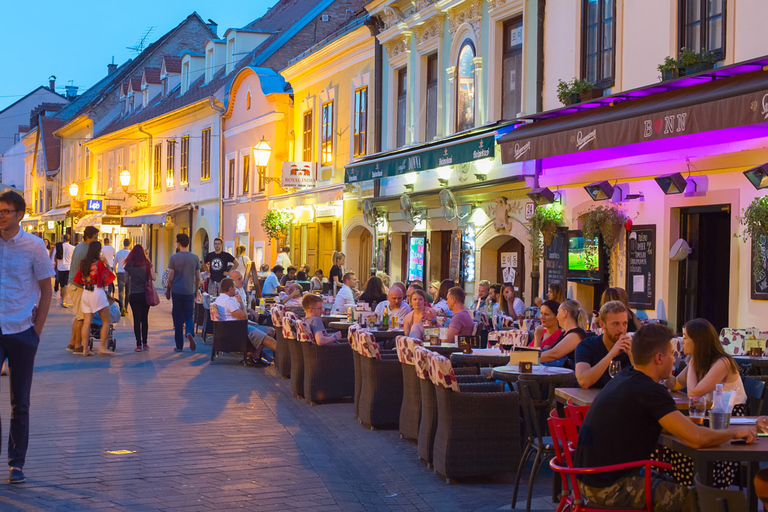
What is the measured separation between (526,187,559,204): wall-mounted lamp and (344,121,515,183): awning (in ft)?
3.43

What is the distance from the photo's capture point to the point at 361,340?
392 inches

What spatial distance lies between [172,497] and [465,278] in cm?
1318

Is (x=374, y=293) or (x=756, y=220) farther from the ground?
(x=756, y=220)

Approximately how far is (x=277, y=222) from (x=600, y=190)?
52.3ft

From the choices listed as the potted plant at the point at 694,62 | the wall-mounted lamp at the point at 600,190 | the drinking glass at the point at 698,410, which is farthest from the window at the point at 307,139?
the drinking glass at the point at 698,410

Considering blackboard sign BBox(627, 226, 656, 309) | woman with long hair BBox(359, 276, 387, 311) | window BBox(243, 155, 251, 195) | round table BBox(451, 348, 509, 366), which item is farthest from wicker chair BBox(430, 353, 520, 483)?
window BBox(243, 155, 251, 195)

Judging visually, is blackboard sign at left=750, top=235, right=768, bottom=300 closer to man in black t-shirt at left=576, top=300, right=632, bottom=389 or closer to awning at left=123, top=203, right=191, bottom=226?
man in black t-shirt at left=576, top=300, right=632, bottom=389

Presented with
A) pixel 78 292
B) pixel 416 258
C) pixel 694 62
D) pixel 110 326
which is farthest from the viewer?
pixel 416 258

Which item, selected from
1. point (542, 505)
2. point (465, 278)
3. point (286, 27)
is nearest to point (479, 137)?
point (465, 278)

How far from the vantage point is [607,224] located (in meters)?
14.8

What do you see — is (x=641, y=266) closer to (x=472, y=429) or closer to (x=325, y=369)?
(x=325, y=369)

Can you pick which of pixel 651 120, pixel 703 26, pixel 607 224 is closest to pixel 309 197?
pixel 607 224

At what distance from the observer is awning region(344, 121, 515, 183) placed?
16281 millimetres

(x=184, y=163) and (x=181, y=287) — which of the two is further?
(x=184, y=163)
